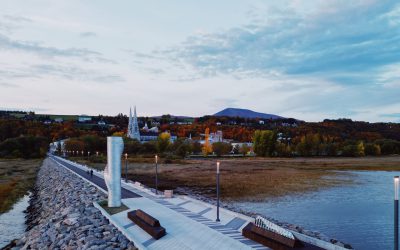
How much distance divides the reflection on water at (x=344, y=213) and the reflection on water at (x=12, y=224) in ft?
57.7

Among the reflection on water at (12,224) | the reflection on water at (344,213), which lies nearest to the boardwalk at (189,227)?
the reflection on water at (12,224)

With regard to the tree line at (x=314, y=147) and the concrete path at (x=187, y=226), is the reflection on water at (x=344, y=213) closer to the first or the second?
the concrete path at (x=187, y=226)

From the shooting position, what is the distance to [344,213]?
33094 millimetres

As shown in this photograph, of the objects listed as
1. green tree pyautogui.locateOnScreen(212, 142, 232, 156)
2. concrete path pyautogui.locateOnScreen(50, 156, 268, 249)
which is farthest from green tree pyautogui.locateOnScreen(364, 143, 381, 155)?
concrete path pyautogui.locateOnScreen(50, 156, 268, 249)

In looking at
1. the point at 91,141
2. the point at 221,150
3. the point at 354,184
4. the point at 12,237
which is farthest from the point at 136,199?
the point at 221,150

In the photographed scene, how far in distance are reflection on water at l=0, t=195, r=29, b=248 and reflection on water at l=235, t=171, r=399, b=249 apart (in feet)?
57.7

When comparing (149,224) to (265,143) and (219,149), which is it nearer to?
(265,143)

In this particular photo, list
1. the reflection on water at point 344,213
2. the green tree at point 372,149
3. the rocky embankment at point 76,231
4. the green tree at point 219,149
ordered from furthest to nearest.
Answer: the green tree at point 219,149 → the green tree at point 372,149 → the reflection on water at point 344,213 → the rocky embankment at point 76,231

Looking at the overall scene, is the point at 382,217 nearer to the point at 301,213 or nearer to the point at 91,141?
the point at 301,213

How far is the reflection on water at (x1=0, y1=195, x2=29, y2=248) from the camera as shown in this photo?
2720 cm

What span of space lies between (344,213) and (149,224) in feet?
65.5

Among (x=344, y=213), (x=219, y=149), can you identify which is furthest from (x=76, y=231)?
(x=219, y=149)

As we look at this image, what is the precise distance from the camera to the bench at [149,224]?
18.0 metres

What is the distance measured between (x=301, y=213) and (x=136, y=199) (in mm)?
13398
